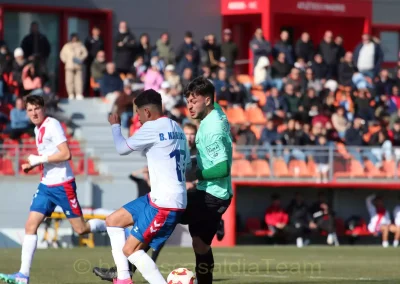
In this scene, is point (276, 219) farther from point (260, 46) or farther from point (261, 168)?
point (260, 46)

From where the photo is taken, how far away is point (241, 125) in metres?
24.8

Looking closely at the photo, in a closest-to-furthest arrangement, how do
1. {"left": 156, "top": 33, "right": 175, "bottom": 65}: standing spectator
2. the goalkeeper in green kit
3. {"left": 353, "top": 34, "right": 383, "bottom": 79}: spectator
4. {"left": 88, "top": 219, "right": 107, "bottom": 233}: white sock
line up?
the goalkeeper in green kit → {"left": 88, "top": 219, "right": 107, "bottom": 233}: white sock → {"left": 156, "top": 33, "right": 175, "bottom": 65}: standing spectator → {"left": 353, "top": 34, "right": 383, "bottom": 79}: spectator

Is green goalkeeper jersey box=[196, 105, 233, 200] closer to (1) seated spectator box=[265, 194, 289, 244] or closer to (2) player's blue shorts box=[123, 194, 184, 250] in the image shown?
(2) player's blue shorts box=[123, 194, 184, 250]

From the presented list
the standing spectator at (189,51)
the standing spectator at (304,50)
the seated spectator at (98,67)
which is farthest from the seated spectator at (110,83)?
the standing spectator at (304,50)

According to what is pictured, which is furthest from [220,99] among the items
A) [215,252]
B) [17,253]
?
[17,253]

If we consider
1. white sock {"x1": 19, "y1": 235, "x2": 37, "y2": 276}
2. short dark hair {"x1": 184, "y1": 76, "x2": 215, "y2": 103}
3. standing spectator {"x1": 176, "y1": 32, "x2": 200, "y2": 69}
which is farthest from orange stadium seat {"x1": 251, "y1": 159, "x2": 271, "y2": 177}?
short dark hair {"x1": 184, "y1": 76, "x2": 215, "y2": 103}

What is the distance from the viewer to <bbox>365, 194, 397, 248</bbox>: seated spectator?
81.5ft

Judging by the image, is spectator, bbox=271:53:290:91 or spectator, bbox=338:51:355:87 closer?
spectator, bbox=271:53:290:91

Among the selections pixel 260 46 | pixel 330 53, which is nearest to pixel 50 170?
pixel 260 46

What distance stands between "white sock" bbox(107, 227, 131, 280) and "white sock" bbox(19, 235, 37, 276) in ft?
5.01

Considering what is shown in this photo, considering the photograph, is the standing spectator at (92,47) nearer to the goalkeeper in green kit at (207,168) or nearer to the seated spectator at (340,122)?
the seated spectator at (340,122)

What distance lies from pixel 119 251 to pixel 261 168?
45.8 feet

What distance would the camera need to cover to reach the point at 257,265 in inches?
609

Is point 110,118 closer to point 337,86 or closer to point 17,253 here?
point 17,253
